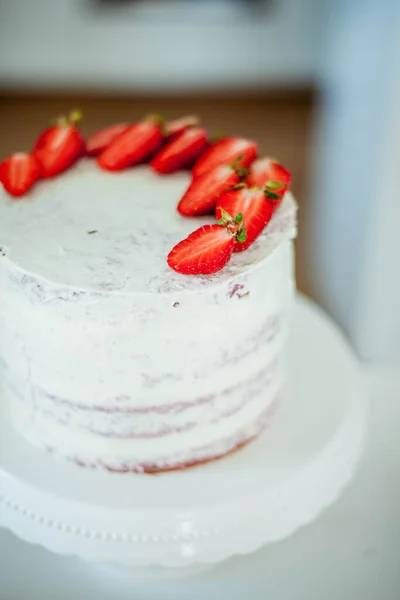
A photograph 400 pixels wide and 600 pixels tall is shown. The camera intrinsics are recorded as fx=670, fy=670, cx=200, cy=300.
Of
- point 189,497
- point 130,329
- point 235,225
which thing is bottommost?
point 189,497

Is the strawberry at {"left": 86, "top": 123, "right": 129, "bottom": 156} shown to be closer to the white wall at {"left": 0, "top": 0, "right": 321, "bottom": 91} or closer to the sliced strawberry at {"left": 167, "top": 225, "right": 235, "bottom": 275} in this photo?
the sliced strawberry at {"left": 167, "top": 225, "right": 235, "bottom": 275}

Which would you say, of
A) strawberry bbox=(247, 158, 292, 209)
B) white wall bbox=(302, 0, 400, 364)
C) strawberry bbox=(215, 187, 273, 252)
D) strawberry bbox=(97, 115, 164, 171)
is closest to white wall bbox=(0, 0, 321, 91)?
white wall bbox=(302, 0, 400, 364)

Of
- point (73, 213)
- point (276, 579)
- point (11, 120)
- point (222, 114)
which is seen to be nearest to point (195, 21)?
point (222, 114)

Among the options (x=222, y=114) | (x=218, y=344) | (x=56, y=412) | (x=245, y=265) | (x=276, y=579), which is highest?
(x=245, y=265)

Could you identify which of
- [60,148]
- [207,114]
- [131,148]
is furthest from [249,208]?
[207,114]

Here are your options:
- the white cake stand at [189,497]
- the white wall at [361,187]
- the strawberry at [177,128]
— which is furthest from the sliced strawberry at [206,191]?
the white wall at [361,187]

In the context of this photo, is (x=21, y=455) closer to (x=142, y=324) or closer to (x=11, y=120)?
(x=142, y=324)

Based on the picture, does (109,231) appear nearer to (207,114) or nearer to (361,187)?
(361,187)
